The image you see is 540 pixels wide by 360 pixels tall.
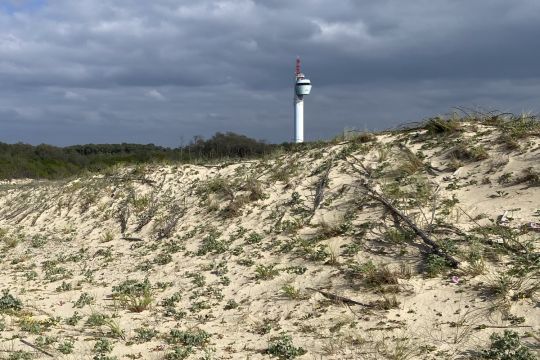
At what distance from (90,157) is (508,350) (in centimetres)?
4364

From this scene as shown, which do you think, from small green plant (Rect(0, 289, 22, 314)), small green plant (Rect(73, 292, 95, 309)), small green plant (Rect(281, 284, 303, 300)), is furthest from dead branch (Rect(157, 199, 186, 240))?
small green plant (Rect(281, 284, 303, 300))

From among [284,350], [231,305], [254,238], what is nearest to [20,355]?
[231,305]

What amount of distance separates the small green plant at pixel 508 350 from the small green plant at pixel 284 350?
1.71 metres

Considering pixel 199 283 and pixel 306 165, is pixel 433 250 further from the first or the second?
pixel 306 165

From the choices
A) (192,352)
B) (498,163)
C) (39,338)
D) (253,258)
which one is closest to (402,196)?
(498,163)

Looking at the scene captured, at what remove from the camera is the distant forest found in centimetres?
1847

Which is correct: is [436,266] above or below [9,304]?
above

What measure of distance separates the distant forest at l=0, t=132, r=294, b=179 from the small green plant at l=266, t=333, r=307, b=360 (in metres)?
9.23

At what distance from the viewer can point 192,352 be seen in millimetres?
5422

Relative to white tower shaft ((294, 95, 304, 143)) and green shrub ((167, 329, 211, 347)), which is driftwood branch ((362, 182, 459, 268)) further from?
white tower shaft ((294, 95, 304, 143))

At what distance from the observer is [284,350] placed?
5.21 metres

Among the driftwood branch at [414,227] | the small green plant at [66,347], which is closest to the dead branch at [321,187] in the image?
the driftwood branch at [414,227]

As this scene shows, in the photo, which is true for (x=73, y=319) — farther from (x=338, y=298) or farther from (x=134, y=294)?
(x=338, y=298)

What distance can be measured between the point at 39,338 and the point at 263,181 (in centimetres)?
594
